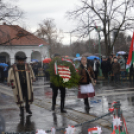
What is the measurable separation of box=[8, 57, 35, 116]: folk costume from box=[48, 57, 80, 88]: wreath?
74cm

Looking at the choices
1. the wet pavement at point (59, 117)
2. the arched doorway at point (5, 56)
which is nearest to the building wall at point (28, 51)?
the arched doorway at point (5, 56)

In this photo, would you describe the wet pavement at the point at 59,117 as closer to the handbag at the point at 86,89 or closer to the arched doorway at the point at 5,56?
the handbag at the point at 86,89

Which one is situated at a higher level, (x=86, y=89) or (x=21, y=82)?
(x=21, y=82)

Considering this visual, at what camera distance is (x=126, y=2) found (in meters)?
25.1

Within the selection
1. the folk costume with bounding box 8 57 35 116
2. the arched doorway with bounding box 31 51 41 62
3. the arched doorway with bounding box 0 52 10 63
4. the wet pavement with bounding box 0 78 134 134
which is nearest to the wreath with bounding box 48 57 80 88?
the folk costume with bounding box 8 57 35 116

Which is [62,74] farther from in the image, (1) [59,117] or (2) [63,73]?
(1) [59,117]

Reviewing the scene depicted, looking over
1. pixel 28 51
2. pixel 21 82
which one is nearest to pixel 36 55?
pixel 28 51

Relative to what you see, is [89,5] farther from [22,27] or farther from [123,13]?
[22,27]

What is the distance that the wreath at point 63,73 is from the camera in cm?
749

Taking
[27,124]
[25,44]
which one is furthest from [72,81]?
[25,44]

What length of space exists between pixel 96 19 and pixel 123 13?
109 inches

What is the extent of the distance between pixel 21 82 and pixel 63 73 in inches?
50.5

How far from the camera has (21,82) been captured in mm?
7039

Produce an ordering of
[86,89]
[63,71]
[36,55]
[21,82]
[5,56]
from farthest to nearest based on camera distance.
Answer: [36,55] < [5,56] < [86,89] < [63,71] < [21,82]
